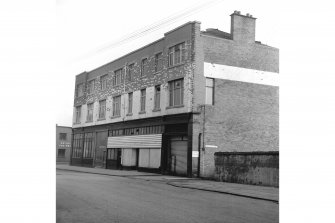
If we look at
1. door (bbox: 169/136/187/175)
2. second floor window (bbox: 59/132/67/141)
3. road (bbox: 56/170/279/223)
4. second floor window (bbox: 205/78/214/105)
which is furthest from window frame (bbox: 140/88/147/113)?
second floor window (bbox: 59/132/67/141)

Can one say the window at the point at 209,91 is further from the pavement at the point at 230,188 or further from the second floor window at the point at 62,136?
the second floor window at the point at 62,136

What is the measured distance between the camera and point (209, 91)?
16.6 meters

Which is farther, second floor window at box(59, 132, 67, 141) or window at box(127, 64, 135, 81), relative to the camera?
window at box(127, 64, 135, 81)

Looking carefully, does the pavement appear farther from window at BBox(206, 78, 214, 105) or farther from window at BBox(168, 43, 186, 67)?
window at BBox(168, 43, 186, 67)

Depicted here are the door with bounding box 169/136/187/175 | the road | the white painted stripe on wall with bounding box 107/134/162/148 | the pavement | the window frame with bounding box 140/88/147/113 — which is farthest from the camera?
the white painted stripe on wall with bounding box 107/134/162/148

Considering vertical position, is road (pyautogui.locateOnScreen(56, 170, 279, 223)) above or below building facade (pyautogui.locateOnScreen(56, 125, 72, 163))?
below

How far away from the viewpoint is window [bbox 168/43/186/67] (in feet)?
54.0

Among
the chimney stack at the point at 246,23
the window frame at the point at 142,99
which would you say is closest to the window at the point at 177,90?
the window frame at the point at 142,99

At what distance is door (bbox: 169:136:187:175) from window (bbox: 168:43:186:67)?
3634 mm

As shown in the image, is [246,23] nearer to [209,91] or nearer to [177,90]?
[177,90]

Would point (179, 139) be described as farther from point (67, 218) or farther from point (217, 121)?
point (67, 218)

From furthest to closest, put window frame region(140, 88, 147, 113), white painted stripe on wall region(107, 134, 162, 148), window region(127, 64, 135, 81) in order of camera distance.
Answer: white painted stripe on wall region(107, 134, 162, 148)
window frame region(140, 88, 147, 113)
window region(127, 64, 135, 81)

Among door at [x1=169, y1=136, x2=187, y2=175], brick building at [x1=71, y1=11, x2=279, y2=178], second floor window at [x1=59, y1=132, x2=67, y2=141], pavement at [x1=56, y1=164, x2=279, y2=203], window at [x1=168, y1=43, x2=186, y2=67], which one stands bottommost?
pavement at [x1=56, y1=164, x2=279, y2=203]
